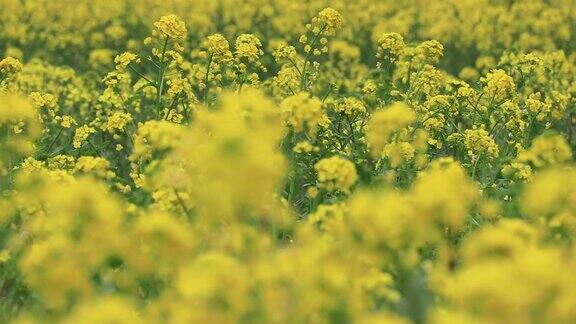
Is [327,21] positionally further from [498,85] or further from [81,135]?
A: [81,135]

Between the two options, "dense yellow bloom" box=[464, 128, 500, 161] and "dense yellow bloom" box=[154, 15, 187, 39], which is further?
"dense yellow bloom" box=[154, 15, 187, 39]

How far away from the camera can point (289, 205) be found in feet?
16.9

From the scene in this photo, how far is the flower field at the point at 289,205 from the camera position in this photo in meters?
2.91

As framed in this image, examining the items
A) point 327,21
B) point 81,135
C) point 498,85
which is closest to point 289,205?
point 81,135

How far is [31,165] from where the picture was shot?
5684mm

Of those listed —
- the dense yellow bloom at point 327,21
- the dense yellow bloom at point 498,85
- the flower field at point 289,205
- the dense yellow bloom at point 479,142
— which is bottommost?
the flower field at point 289,205

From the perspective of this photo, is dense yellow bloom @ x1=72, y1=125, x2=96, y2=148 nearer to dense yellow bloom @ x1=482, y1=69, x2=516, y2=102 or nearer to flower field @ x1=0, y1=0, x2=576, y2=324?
flower field @ x1=0, y1=0, x2=576, y2=324

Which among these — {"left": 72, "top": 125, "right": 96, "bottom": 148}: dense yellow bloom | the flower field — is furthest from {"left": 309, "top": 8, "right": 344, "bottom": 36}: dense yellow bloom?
{"left": 72, "top": 125, "right": 96, "bottom": 148}: dense yellow bloom

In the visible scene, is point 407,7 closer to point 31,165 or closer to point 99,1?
point 99,1

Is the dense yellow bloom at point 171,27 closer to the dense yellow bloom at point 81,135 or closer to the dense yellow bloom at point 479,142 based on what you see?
the dense yellow bloom at point 81,135

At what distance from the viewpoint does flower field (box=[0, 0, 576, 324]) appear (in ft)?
9.55

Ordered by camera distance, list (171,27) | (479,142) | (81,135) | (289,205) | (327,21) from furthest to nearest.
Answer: (327,21), (171,27), (81,135), (479,142), (289,205)

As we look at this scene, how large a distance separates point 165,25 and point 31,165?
119 cm

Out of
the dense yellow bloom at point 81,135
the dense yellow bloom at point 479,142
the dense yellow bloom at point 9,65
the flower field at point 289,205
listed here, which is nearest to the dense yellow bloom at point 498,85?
the flower field at point 289,205
